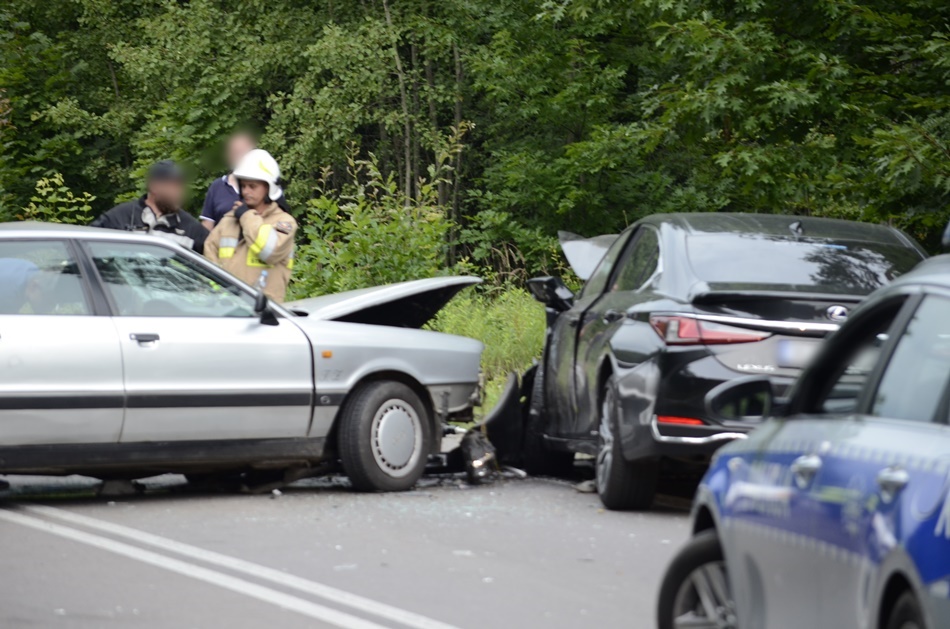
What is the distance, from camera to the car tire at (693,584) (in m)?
4.92

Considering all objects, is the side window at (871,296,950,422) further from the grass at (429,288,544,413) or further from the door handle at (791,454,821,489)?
the grass at (429,288,544,413)

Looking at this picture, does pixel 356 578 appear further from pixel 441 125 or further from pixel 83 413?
pixel 441 125

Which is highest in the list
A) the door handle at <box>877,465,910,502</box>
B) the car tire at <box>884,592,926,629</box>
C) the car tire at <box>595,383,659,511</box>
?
the door handle at <box>877,465,910,502</box>

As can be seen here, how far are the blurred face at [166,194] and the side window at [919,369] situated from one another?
8.46 metres

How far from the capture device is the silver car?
8.90 meters

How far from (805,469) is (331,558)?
3669 millimetres

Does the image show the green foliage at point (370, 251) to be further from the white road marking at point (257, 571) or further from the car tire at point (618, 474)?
the white road marking at point (257, 571)

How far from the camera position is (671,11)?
18.3 meters

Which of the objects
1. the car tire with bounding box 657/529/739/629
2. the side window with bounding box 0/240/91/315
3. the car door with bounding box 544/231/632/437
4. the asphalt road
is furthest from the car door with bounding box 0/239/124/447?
the car tire with bounding box 657/529/739/629

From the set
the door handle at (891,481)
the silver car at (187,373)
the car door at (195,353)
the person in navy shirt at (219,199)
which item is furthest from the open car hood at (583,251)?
the door handle at (891,481)

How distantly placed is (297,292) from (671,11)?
5.08 metres

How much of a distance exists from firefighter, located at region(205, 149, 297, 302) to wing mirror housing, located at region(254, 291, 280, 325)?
2.22 m

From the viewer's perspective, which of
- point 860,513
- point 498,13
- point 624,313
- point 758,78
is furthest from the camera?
point 498,13

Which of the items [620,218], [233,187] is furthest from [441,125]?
[233,187]
